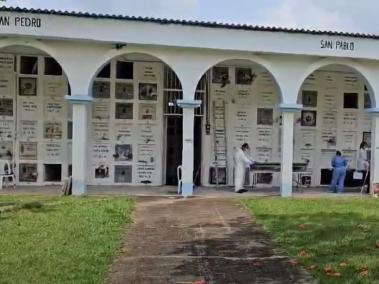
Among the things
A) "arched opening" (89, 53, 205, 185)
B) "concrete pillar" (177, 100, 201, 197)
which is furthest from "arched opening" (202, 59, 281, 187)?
"concrete pillar" (177, 100, 201, 197)

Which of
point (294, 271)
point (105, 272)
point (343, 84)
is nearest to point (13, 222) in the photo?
point (105, 272)

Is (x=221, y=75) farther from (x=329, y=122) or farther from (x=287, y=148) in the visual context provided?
(x=329, y=122)

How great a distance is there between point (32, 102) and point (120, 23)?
393 centimetres

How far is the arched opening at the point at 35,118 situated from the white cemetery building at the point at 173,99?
0.09ft

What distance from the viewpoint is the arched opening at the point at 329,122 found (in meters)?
18.1

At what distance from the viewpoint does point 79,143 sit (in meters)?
14.7

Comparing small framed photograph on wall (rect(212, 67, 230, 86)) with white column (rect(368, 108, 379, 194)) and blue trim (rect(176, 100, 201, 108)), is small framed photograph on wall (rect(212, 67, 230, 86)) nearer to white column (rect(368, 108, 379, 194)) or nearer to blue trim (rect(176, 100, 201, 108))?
blue trim (rect(176, 100, 201, 108))

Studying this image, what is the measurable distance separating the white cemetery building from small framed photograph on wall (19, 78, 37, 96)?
0.03 metres

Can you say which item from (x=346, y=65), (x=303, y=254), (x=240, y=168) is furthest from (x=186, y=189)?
(x=303, y=254)

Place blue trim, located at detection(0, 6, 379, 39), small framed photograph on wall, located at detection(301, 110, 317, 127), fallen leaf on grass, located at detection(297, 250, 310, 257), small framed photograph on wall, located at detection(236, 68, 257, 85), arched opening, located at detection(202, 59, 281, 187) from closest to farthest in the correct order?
1. fallen leaf on grass, located at detection(297, 250, 310, 257)
2. blue trim, located at detection(0, 6, 379, 39)
3. arched opening, located at detection(202, 59, 281, 187)
4. small framed photograph on wall, located at detection(236, 68, 257, 85)
5. small framed photograph on wall, located at detection(301, 110, 317, 127)

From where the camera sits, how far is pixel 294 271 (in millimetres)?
7465

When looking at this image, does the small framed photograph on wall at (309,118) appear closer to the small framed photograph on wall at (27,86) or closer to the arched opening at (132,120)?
the arched opening at (132,120)

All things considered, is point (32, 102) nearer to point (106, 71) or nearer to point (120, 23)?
point (106, 71)

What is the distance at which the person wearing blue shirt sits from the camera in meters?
16.6
